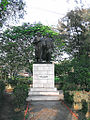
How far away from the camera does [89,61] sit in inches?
703

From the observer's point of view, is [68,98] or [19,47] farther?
[19,47]

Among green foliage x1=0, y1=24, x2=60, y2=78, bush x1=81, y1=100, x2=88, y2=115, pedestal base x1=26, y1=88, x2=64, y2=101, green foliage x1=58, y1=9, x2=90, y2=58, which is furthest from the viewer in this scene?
green foliage x1=58, y1=9, x2=90, y2=58

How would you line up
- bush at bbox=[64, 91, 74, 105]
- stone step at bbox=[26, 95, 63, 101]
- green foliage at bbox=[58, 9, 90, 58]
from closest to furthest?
bush at bbox=[64, 91, 74, 105] → stone step at bbox=[26, 95, 63, 101] → green foliage at bbox=[58, 9, 90, 58]

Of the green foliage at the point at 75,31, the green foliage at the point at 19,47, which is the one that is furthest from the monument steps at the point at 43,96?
the green foliage at the point at 75,31

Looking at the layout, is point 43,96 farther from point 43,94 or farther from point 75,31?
point 75,31

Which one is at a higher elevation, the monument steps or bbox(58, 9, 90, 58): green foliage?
bbox(58, 9, 90, 58): green foliage

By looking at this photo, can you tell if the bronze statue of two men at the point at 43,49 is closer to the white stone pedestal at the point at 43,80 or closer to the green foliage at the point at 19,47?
the white stone pedestal at the point at 43,80

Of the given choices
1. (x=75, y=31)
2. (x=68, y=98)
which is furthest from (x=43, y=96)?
(x=75, y=31)

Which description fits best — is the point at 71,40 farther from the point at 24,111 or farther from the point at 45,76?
the point at 24,111

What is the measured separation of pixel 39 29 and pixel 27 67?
20.2ft

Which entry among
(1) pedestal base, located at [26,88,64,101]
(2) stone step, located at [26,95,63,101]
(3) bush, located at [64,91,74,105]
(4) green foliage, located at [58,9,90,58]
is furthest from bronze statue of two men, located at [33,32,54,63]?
(4) green foliage, located at [58,9,90,58]

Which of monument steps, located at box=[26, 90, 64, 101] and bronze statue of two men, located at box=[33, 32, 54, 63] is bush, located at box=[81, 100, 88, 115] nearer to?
monument steps, located at box=[26, 90, 64, 101]

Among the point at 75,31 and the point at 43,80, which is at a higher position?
the point at 75,31

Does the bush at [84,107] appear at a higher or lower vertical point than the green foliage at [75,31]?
lower
